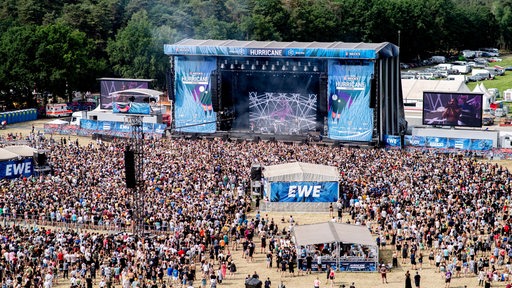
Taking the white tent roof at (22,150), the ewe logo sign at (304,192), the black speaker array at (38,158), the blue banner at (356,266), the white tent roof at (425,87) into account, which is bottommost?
the blue banner at (356,266)

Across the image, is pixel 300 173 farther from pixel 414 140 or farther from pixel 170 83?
pixel 170 83

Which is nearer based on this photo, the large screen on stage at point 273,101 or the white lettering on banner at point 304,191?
the white lettering on banner at point 304,191

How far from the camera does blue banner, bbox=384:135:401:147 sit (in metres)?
62.3

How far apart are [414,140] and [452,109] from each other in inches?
143

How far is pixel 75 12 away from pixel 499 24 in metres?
75.4

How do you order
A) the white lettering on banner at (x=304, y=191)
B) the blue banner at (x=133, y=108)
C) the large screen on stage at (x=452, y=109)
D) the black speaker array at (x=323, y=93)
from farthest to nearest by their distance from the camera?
the blue banner at (x=133, y=108)
the black speaker array at (x=323, y=93)
the large screen on stage at (x=452, y=109)
the white lettering on banner at (x=304, y=191)

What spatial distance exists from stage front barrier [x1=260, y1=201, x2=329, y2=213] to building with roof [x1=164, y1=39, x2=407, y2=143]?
15831 mm

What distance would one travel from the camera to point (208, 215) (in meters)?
42.9

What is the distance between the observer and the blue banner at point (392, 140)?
2452 inches

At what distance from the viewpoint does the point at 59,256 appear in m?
37.2

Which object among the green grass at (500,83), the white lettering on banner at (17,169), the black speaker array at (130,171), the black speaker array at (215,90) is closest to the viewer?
the black speaker array at (130,171)

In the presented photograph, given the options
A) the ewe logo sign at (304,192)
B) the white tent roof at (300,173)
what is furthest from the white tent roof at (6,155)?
the ewe logo sign at (304,192)

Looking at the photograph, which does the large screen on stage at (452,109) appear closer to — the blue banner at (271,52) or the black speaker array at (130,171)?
the blue banner at (271,52)

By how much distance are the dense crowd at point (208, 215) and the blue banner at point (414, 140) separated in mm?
2922
